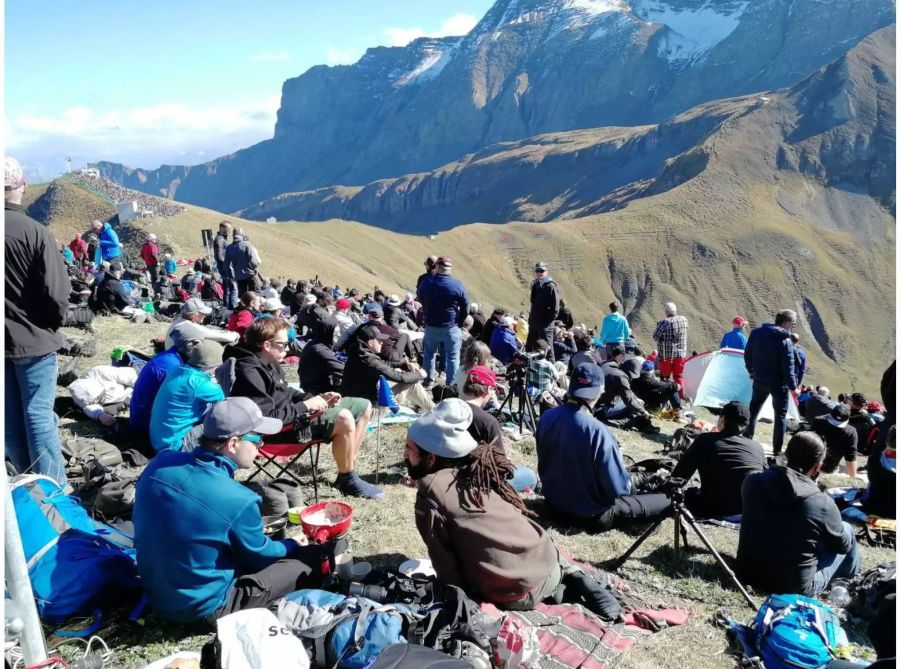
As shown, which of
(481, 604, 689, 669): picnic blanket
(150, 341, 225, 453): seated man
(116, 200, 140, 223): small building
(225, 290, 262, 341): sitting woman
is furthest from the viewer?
(116, 200, 140, 223): small building

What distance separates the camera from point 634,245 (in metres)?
107

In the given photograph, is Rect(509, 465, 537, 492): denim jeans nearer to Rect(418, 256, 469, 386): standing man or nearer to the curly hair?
the curly hair

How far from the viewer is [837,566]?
5.41 metres

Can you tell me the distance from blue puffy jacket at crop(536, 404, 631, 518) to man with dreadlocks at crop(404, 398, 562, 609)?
63.4 inches

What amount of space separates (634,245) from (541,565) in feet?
354

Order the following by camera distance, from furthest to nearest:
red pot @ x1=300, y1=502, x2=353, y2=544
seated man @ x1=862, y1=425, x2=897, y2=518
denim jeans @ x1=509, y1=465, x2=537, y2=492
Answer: denim jeans @ x1=509, y1=465, x2=537, y2=492, seated man @ x1=862, y1=425, x2=897, y2=518, red pot @ x1=300, y1=502, x2=353, y2=544

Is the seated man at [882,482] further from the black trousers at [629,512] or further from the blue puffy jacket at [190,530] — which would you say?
the blue puffy jacket at [190,530]

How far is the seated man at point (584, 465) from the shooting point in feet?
19.5

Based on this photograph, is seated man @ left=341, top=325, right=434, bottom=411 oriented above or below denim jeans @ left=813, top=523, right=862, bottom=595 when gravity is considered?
above

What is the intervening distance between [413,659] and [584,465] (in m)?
3.00

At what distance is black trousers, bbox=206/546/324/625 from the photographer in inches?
160

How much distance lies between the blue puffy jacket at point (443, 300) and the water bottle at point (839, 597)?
5790mm

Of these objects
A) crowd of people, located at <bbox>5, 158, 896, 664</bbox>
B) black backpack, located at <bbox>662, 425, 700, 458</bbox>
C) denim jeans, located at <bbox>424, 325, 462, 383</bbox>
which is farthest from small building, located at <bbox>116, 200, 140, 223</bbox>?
black backpack, located at <bbox>662, 425, 700, 458</bbox>

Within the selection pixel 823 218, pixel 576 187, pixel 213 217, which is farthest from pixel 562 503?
pixel 576 187
